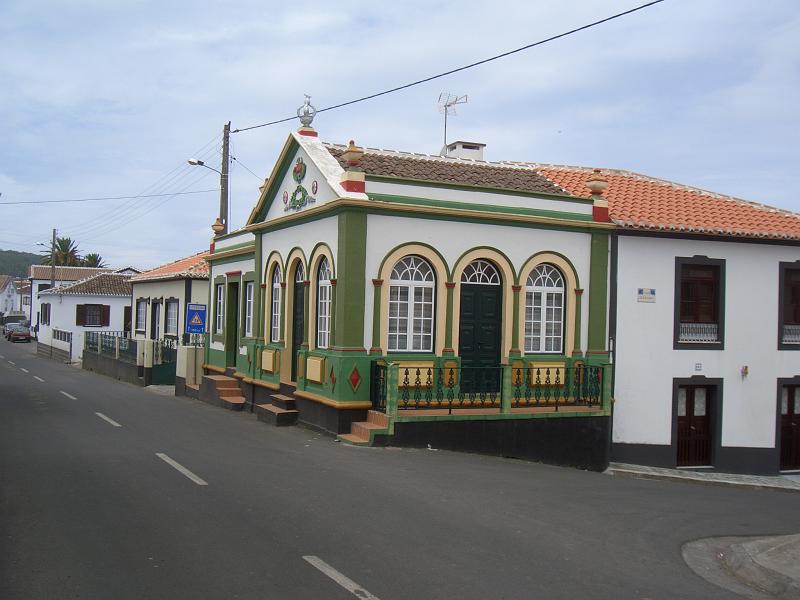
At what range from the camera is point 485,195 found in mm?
15773

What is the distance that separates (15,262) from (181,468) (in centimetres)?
15598

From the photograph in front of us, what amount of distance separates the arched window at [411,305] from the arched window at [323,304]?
1280mm

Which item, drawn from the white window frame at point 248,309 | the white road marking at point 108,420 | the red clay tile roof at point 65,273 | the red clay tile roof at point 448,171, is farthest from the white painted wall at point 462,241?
the red clay tile roof at point 65,273

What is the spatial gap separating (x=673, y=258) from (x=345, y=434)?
8.03 meters

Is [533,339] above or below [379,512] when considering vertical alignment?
above

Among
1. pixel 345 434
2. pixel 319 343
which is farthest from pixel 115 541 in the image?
pixel 319 343

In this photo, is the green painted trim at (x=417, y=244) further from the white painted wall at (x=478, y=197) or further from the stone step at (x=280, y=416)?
the stone step at (x=280, y=416)

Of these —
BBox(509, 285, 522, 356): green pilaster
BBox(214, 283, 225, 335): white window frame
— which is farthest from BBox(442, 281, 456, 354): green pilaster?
BBox(214, 283, 225, 335): white window frame

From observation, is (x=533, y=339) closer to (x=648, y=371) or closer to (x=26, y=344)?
(x=648, y=371)

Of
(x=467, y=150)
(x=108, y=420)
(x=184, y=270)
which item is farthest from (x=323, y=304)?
(x=184, y=270)

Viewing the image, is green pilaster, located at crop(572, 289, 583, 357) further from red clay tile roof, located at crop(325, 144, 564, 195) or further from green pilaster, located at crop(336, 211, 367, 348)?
green pilaster, located at crop(336, 211, 367, 348)

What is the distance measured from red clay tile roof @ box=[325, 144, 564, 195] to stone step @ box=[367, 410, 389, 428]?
14.1 feet

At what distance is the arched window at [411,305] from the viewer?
594 inches

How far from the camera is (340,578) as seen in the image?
6395mm
